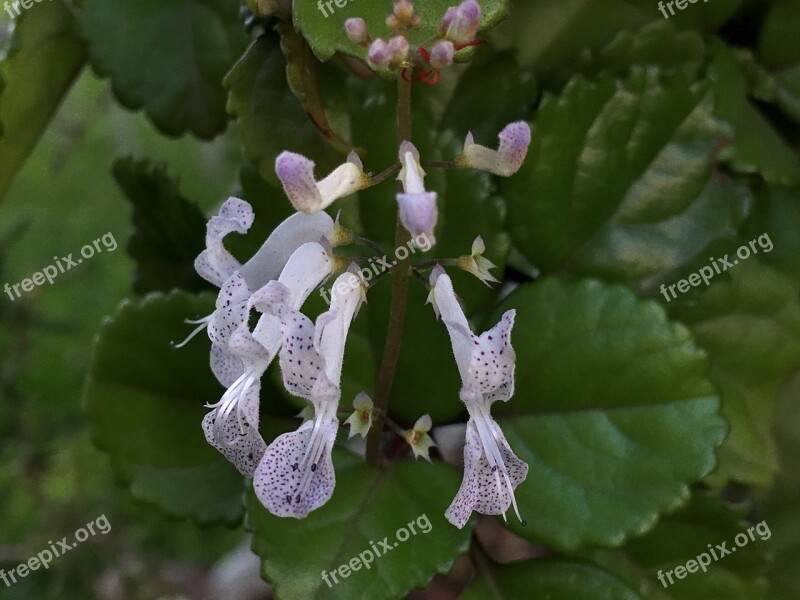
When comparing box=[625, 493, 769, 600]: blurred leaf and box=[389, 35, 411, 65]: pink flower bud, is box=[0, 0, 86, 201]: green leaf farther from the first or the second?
box=[625, 493, 769, 600]: blurred leaf

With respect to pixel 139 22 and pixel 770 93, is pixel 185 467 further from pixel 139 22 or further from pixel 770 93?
pixel 770 93

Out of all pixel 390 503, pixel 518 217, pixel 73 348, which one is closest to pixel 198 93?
pixel 518 217

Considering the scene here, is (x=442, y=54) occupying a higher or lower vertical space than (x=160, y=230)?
higher

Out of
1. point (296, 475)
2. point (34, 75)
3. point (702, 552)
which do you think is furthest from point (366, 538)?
point (34, 75)

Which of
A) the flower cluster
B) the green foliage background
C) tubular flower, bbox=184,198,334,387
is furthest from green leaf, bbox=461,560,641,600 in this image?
tubular flower, bbox=184,198,334,387

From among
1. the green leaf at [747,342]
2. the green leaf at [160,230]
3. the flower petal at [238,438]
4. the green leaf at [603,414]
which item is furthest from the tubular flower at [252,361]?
the green leaf at [747,342]

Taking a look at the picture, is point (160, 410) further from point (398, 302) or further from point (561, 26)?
point (561, 26)
